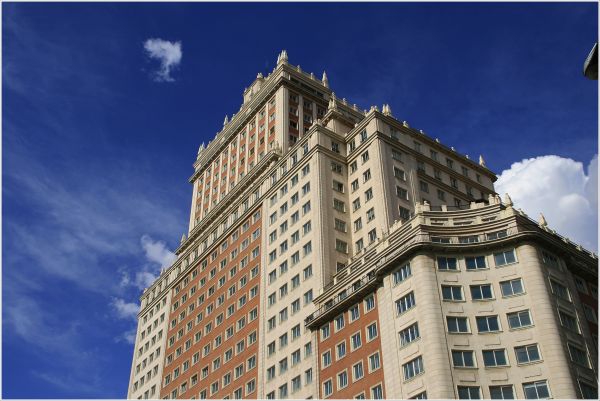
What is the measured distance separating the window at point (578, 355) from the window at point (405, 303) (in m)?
14.3

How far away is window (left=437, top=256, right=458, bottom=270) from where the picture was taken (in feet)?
206

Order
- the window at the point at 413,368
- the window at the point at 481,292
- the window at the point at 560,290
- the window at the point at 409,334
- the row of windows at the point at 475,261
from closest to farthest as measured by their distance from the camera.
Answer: the window at the point at 413,368
the window at the point at 409,334
the window at the point at 481,292
the window at the point at 560,290
the row of windows at the point at 475,261

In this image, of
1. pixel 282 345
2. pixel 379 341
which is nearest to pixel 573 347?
pixel 379 341

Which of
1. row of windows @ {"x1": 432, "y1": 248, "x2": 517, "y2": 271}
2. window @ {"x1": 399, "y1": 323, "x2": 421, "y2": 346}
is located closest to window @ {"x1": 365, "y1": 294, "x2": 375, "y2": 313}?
window @ {"x1": 399, "y1": 323, "x2": 421, "y2": 346}

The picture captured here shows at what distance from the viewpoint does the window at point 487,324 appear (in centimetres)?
5822

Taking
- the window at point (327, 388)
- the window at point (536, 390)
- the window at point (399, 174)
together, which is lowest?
the window at point (536, 390)

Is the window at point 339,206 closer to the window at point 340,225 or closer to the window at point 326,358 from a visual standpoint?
the window at point 340,225

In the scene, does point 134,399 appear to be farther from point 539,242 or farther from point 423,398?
point 539,242

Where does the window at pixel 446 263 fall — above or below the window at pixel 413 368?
above

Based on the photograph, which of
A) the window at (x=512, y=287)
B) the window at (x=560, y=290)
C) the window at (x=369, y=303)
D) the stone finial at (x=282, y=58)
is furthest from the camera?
the stone finial at (x=282, y=58)

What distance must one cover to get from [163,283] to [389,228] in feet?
193

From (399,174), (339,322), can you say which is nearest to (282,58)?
(399,174)

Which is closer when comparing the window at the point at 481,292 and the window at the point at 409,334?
the window at the point at 409,334

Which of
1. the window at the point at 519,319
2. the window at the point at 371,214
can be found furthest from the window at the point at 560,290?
the window at the point at 371,214
